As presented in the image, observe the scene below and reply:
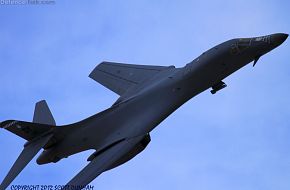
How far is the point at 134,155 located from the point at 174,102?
12.3ft

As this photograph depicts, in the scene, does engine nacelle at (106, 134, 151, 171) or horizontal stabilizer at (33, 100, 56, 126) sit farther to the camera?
horizontal stabilizer at (33, 100, 56, 126)

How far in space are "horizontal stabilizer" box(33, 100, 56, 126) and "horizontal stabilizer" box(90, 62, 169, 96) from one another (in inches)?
188

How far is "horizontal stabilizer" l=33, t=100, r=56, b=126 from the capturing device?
3303 cm

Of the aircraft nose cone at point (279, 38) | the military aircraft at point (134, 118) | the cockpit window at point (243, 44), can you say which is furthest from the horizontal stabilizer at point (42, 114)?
the aircraft nose cone at point (279, 38)

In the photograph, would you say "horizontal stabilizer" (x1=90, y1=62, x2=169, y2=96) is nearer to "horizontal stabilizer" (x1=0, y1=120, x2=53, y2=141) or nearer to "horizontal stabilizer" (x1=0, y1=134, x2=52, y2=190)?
"horizontal stabilizer" (x1=0, y1=120, x2=53, y2=141)

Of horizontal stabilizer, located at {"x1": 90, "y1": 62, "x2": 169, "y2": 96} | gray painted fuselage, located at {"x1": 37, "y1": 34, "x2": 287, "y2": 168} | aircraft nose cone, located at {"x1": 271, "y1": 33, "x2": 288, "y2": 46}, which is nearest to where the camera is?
aircraft nose cone, located at {"x1": 271, "y1": 33, "x2": 288, "y2": 46}

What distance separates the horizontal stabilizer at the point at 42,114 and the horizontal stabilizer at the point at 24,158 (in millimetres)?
2366

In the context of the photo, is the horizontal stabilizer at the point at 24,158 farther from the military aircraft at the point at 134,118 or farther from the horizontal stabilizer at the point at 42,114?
the horizontal stabilizer at the point at 42,114

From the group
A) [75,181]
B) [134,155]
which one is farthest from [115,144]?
[75,181]

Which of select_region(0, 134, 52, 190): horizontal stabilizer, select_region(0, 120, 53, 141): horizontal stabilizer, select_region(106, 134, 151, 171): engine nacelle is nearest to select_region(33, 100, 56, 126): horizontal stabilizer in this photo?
select_region(0, 120, 53, 141): horizontal stabilizer

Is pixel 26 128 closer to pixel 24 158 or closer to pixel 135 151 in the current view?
pixel 24 158

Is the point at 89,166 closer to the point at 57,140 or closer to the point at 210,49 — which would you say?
the point at 57,140

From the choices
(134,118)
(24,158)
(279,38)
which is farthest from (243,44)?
(24,158)

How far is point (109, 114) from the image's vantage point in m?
31.0
